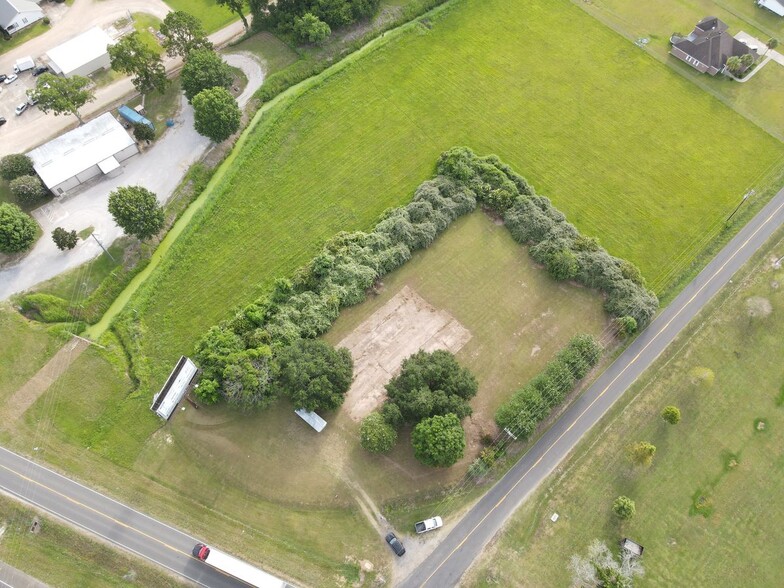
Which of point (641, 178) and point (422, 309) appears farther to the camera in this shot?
point (641, 178)

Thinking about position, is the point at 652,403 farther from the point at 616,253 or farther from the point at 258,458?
the point at 258,458

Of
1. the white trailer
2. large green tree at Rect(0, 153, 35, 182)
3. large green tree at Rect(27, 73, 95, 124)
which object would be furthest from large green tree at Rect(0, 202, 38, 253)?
the white trailer

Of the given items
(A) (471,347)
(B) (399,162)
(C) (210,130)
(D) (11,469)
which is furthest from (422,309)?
(D) (11,469)

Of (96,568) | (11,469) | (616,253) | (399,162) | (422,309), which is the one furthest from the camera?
(399,162)

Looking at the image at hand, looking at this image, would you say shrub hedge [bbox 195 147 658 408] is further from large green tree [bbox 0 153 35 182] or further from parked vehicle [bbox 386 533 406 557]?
large green tree [bbox 0 153 35 182]

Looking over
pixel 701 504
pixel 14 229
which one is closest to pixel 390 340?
pixel 701 504

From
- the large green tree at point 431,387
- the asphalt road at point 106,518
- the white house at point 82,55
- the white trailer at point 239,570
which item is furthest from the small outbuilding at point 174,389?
the white house at point 82,55

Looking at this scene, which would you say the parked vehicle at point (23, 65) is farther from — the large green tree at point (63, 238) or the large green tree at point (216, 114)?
the large green tree at point (63, 238)
